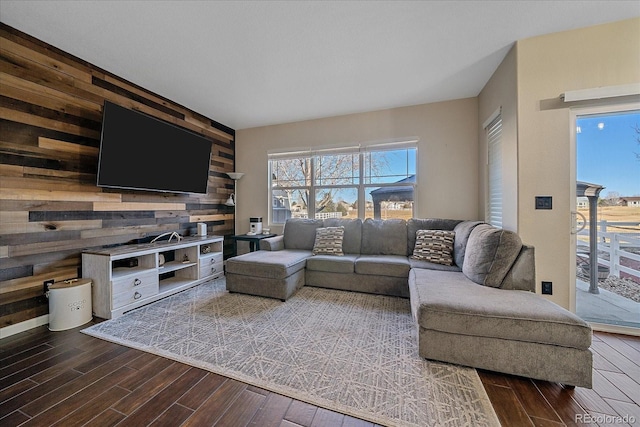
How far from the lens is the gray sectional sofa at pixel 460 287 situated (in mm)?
1422

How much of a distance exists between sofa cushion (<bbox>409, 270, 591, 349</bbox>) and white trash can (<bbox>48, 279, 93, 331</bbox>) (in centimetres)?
294

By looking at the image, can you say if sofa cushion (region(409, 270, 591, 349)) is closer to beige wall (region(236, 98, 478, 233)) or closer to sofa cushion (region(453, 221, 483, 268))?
sofa cushion (region(453, 221, 483, 268))

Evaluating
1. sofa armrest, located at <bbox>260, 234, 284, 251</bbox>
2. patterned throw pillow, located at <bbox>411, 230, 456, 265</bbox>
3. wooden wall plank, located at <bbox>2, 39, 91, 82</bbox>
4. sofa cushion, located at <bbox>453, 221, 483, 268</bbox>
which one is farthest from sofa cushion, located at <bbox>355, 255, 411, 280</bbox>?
wooden wall plank, located at <bbox>2, 39, 91, 82</bbox>

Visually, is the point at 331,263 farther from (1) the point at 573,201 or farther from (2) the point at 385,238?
(1) the point at 573,201

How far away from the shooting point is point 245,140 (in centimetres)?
455

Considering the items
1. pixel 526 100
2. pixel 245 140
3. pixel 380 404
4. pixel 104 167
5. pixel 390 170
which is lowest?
pixel 380 404

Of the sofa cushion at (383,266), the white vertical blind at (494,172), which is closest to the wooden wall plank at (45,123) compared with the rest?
the sofa cushion at (383,266)

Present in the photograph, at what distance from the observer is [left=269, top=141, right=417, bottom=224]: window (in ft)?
12.1

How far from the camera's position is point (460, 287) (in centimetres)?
195

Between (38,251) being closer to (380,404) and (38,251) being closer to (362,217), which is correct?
(380,404)

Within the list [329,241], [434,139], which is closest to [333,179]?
[329,241]

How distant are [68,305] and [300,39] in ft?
10.3

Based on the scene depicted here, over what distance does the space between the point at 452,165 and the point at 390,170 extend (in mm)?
854

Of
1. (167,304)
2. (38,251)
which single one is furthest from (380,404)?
(38,251)
